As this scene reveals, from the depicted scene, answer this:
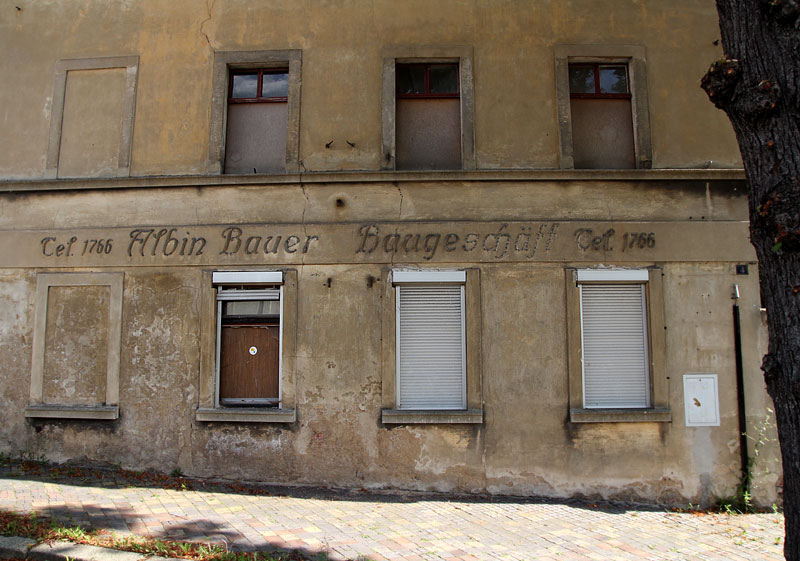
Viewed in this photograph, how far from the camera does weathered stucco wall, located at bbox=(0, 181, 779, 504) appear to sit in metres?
7.73

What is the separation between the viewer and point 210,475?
312 inches

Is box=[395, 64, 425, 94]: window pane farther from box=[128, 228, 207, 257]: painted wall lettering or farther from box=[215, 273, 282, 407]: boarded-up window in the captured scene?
box=[128, 228, 207, 257]: painted wall lettering

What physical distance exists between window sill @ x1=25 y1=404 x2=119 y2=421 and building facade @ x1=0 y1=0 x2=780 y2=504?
29 mm

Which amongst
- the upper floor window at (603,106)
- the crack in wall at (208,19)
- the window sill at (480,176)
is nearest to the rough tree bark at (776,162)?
the window sill at (480,176)

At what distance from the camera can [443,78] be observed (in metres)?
8.66

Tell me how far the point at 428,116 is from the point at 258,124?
8.34 feet

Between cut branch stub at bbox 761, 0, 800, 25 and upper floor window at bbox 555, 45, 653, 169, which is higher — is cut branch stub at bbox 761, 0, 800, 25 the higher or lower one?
the lower one

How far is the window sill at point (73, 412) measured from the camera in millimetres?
8062

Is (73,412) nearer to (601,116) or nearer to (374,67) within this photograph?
(374,67)

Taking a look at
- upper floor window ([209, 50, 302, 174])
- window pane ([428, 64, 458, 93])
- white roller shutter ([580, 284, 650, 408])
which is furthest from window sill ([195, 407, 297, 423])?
window pane ([428, 64, 458, 93])

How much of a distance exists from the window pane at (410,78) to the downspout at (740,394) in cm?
526

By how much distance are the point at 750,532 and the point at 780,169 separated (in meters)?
4.91

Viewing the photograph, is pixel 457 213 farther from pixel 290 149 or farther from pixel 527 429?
pixel 527 429

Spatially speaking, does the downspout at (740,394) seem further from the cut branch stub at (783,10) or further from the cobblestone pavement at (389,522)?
the cut branch stub at (783,10)
